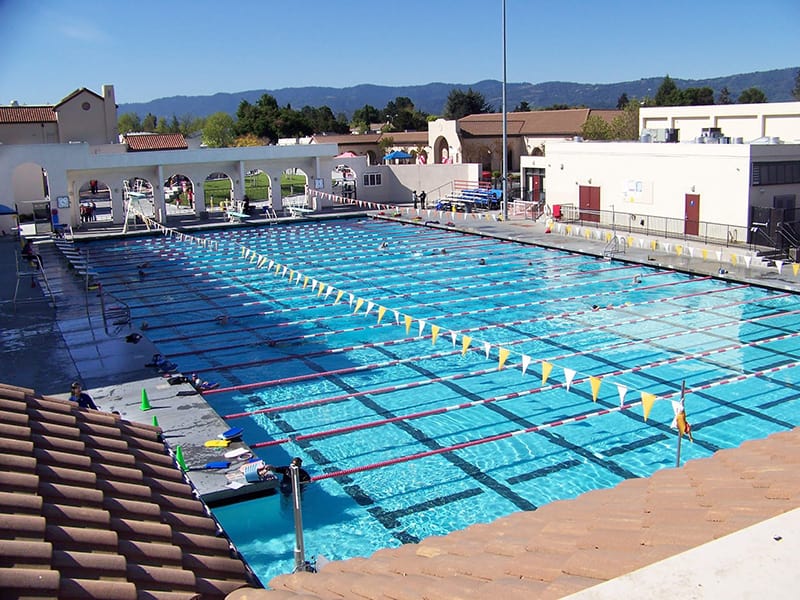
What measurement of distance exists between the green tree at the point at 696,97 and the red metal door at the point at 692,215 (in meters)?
69.6

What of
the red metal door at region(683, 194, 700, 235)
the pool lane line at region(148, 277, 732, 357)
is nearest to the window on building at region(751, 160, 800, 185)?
the red metal door at region(683, 194, 700, 235)

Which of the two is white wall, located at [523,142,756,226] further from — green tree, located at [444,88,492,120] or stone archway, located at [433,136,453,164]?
green tree, located at [444,88,492,120]

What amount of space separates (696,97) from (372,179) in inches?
2522

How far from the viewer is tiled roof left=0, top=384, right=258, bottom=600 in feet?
12.8

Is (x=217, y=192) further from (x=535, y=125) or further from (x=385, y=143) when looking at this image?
(x=535, y=125)

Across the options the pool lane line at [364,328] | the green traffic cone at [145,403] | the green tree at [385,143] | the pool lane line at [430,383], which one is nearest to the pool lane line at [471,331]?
the pool lane line at [364,328]

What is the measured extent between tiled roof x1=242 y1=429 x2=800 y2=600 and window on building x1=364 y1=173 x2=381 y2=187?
43.9m

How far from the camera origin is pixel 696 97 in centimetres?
9688

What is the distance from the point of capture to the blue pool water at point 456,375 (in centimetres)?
1160

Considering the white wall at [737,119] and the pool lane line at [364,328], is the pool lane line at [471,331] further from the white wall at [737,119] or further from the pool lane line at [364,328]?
the white wall at [737,119]

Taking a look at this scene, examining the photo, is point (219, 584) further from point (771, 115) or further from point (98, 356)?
point (771, 115)

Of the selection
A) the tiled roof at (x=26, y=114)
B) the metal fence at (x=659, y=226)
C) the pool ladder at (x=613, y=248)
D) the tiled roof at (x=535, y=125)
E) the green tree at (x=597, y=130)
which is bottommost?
the pool ladder at (x=613, y=248)

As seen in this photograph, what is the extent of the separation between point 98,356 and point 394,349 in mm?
6683

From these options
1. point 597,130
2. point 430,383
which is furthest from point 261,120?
point 430,383
